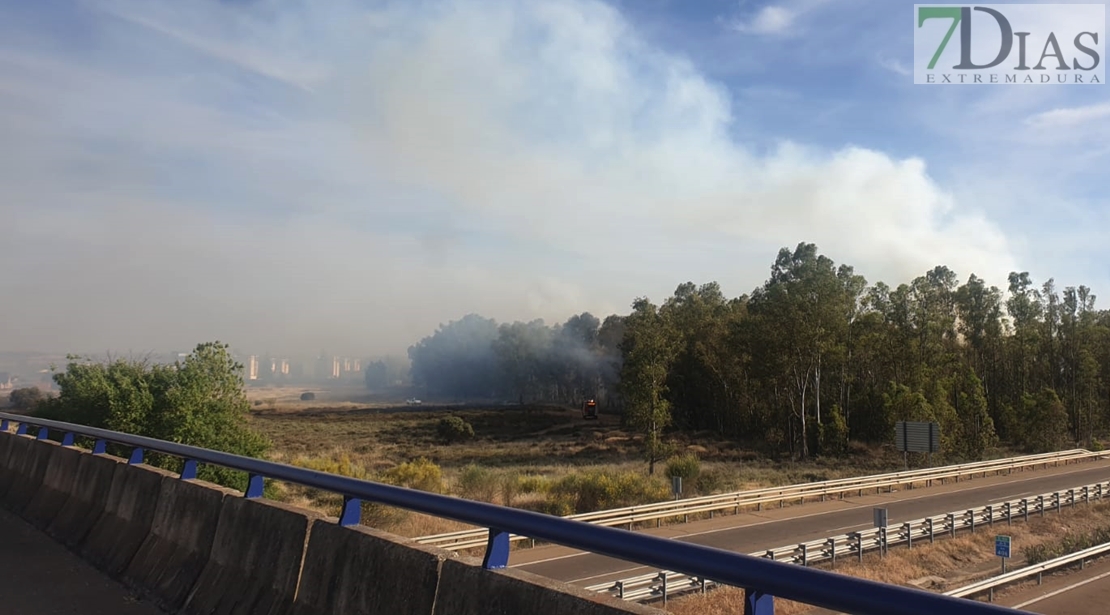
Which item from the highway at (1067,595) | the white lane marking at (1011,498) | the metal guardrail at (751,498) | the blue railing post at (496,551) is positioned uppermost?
the blue railing post at (496,551)

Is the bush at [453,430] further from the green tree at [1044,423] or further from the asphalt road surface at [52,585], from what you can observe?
the asphalt road surface at [52,585]

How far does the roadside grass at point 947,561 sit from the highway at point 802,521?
246 centimetres

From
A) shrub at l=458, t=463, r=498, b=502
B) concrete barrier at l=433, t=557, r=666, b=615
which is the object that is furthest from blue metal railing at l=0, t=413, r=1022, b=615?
shrub at l=458, t=463, r=498, b=502

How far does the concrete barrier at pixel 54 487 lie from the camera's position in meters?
10.6

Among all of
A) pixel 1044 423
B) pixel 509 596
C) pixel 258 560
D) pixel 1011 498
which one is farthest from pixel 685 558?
pixel 1044 423

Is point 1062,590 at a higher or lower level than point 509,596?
lower

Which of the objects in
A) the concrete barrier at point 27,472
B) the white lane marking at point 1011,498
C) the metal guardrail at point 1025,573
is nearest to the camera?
the concrete barrier at point 27,472

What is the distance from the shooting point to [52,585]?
7.62 metres

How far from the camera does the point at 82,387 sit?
75.2 ft

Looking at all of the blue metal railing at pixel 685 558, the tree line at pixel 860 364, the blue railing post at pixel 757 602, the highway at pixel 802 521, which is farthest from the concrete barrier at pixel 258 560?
the tree line at pixel 860 364

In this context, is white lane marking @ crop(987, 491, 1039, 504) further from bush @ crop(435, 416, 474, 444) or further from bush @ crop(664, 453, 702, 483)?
bush @ crop(435, 416, 474, 444)

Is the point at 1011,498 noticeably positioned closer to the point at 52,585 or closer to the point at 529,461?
the point at 529,461

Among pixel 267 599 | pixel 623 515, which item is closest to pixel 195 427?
pixel 623 515

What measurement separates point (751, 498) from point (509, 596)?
90.5ft
